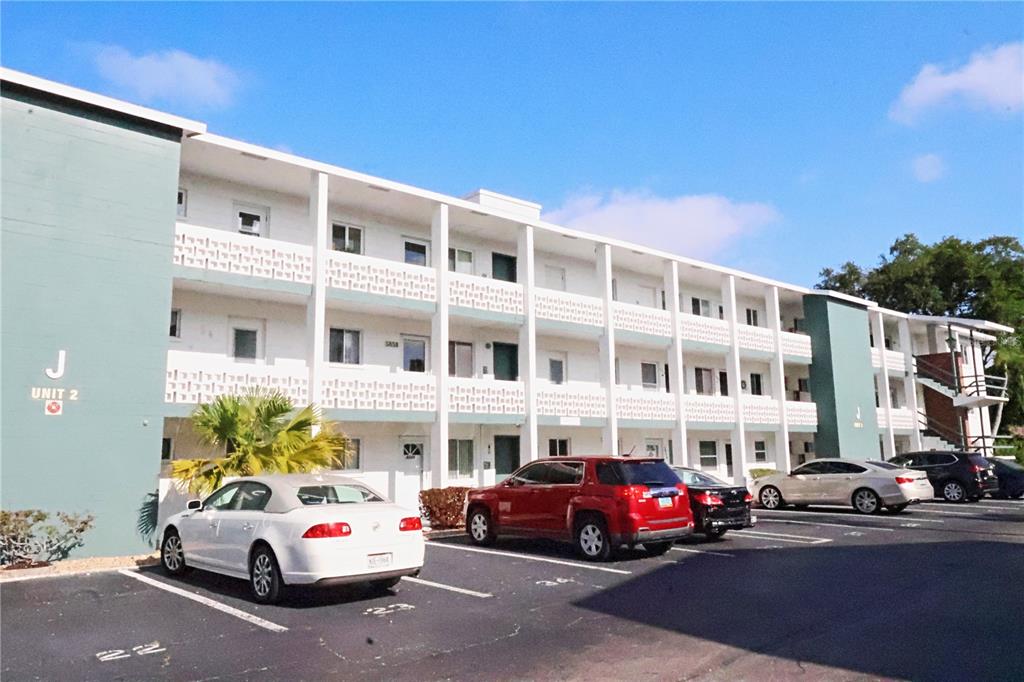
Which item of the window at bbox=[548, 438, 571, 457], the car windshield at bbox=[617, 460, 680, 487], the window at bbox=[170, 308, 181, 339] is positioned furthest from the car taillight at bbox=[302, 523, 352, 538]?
the window at bbox=[548, 438, 571, 457]

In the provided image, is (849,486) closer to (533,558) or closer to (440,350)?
(440,350)

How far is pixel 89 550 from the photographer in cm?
1253

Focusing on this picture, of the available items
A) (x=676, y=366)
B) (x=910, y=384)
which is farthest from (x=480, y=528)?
(x=910, y=384)

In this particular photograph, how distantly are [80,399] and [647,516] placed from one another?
9.89 m

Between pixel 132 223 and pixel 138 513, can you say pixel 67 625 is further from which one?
pixel 132 223

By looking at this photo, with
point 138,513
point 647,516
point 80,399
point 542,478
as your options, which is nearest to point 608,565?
point 647,516

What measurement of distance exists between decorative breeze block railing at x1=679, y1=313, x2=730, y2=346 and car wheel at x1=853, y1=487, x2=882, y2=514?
26.3 feet

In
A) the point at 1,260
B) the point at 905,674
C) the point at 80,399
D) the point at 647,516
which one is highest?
the point at 1,260

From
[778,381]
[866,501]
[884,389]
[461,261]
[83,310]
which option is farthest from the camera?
[884,389]

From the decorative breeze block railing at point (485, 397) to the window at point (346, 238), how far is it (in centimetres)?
448

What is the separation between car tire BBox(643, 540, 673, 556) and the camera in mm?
12508

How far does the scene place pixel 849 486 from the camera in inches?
778

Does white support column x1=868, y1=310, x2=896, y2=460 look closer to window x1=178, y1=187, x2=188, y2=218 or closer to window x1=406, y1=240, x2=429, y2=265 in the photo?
window x1=406, y1=240, x2=429, y2=265

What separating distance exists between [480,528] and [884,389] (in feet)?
87.0
